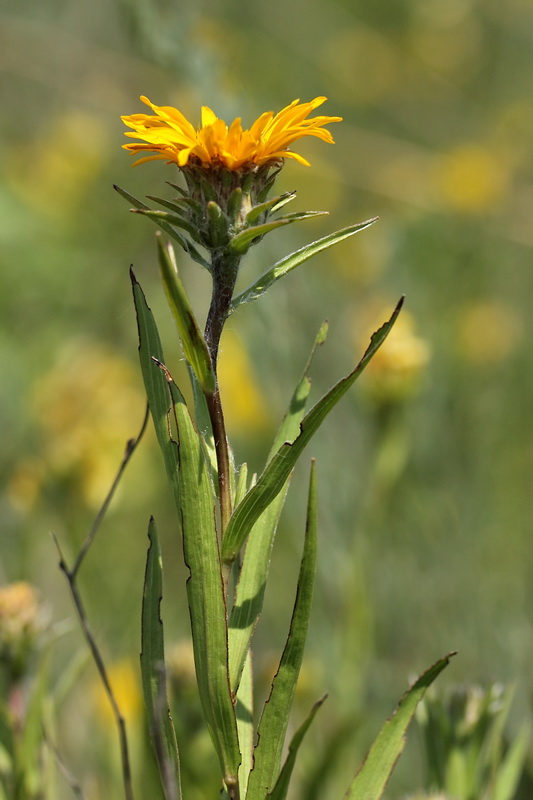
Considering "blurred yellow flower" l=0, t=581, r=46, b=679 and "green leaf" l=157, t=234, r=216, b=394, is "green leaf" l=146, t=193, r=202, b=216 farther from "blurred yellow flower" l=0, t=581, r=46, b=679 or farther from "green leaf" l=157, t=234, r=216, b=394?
"blurred yellow flower" l=0, t=581, r=46, b=679

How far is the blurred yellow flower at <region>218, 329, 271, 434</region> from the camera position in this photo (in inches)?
108

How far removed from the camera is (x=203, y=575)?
63 cm

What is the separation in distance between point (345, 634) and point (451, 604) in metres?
0.54

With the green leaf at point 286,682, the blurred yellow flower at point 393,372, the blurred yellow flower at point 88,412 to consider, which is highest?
the blurred yellow flower at point 88,412

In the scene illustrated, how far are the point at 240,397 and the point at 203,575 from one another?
2.25 meters

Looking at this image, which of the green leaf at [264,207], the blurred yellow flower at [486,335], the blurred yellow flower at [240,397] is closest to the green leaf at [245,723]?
the green leaf at [264,207]

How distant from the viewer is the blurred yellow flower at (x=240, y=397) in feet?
9.02

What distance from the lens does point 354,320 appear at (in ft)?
8.32

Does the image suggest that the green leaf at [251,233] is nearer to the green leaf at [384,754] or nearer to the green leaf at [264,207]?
the green leaf at [264,207]

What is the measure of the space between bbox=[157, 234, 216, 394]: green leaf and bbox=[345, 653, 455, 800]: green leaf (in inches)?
11.9

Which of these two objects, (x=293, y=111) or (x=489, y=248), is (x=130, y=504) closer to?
(x=489, y=248)

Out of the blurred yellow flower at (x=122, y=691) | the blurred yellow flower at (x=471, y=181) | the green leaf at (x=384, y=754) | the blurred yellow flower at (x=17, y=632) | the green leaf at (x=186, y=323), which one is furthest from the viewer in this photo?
the blurred yellow flower at (x=471, y=181)

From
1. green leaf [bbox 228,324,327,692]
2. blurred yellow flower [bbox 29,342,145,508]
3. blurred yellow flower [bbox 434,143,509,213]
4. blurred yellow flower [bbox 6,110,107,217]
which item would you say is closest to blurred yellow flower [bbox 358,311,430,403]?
blurred yellow flower [bbox 29,342,145,508]

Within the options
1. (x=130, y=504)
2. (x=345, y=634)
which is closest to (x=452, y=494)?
(x=345, y=634)
